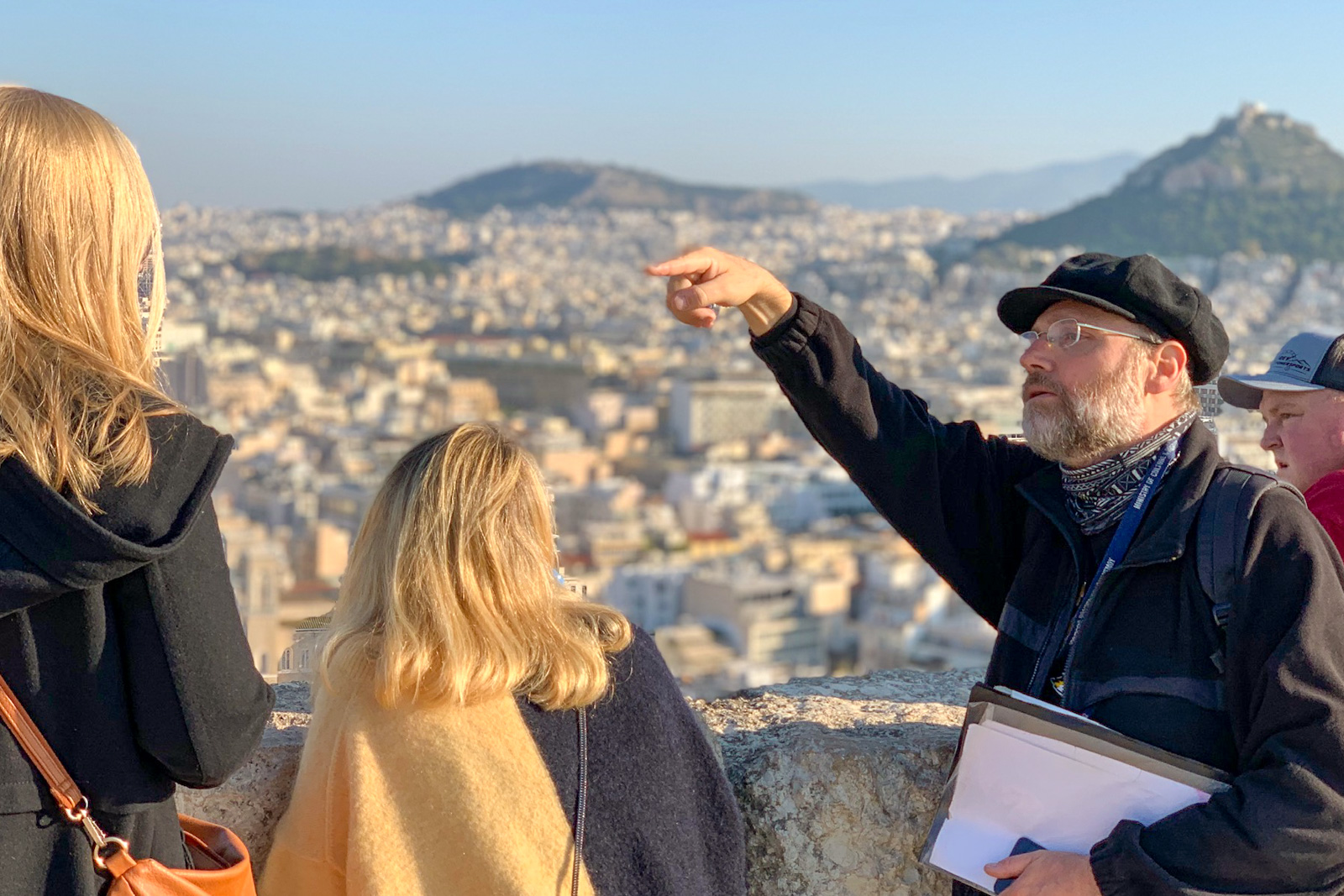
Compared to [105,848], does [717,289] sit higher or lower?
higher

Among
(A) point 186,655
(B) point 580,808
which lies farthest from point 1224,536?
Result: (A) point 186,655

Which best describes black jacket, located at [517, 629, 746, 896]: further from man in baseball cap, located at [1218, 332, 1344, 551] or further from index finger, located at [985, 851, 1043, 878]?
man in baseball cap, located at [1218, 332, 1344, 551]

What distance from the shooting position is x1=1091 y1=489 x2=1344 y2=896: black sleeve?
1104 mm

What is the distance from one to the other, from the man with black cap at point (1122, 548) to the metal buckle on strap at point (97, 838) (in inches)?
24.9

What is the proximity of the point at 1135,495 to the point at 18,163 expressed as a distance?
0.88 m

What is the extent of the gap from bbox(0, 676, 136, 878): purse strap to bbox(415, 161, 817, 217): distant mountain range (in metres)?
109

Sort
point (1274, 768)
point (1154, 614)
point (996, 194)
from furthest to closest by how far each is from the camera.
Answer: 1. point (996, 194)
2. point (1154, 614)
3. point (1274, 768)

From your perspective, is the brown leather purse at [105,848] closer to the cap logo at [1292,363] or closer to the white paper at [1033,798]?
the white paper at [1033,798]

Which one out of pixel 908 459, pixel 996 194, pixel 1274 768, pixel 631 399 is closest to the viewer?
pixel 1274 768

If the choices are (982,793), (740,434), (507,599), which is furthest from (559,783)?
(740,434)

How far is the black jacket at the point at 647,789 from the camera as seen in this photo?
1.16 meters

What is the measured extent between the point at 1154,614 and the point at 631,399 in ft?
161

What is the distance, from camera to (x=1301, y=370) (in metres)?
1.61

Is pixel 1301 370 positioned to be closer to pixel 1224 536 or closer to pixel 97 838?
pixel 1224 536
